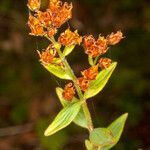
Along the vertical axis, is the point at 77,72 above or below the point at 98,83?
above

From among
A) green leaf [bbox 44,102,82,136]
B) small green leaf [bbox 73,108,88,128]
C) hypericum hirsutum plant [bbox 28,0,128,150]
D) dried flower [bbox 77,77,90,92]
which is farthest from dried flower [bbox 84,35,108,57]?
small green leaf [bbox 73,108,88,128]

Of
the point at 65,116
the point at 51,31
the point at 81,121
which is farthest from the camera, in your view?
the point at 81,121

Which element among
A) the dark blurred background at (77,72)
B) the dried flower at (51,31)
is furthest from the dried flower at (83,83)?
the dark blurred background at (77,72)

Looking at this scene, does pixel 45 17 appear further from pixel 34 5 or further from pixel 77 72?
pixel 77 72

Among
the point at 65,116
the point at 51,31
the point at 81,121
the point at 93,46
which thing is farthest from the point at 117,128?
the point at 51,31

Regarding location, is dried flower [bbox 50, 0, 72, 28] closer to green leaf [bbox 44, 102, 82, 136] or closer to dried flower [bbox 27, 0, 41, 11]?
dried flower [bbox 27, 0, 41, 11]

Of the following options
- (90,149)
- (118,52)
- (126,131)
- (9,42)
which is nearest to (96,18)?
(118,52)
